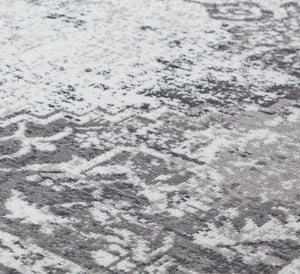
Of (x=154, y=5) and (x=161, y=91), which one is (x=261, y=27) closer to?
(x=154, y=5)

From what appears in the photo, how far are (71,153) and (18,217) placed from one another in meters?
0.17

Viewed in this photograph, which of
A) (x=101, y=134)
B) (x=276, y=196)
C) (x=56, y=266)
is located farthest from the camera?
(x=101, y=134)

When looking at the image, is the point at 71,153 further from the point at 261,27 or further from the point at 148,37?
the point at 261,27

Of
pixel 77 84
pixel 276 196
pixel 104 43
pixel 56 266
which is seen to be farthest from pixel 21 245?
pixel 104 43

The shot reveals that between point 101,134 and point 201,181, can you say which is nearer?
point 201,181

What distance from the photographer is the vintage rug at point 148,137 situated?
0.83 metres

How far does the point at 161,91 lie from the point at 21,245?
0.47 meters

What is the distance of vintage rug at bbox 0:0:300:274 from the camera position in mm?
829

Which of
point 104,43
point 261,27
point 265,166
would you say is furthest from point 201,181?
point 261,27

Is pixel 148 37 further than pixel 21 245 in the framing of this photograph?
Yes

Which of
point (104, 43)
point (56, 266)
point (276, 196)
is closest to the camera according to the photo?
point (56, 266)

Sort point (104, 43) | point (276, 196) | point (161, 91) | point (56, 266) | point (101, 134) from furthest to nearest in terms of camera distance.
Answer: point (104, 43)
point (161, 91)
point (101, 134)
point (276, 196)
point (56, 266)

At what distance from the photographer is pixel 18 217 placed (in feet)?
2.86

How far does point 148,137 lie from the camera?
3.50ft
